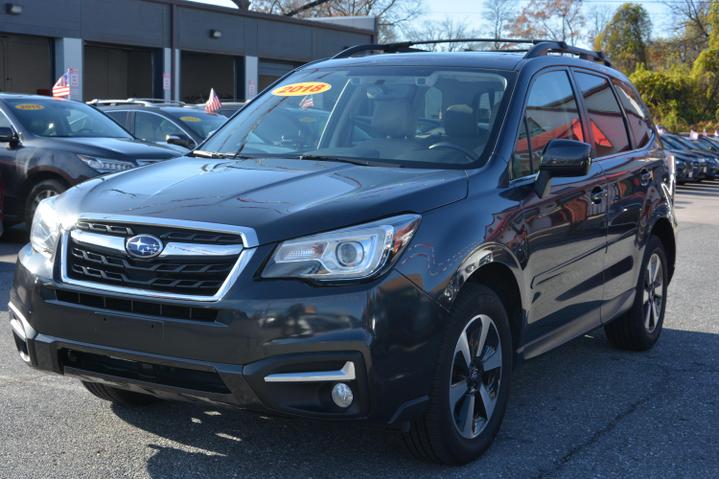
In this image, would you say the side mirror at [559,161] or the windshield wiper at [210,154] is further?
the windshield wiper at [210,154]

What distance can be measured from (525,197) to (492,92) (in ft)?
2.12

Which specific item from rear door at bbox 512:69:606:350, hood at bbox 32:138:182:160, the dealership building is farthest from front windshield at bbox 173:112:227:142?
the dealership building

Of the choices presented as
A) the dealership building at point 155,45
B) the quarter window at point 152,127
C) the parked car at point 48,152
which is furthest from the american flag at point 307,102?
the dealership building at point 155,45

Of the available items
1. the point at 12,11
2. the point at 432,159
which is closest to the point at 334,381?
the point at 432,159

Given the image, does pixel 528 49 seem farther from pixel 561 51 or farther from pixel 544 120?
pixel 544 120

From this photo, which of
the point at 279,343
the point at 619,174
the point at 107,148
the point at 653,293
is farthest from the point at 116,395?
the point at 107,148

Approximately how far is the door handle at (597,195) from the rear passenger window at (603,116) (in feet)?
0.94

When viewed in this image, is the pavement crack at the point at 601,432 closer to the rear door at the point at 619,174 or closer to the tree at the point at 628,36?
the rear door at the point at 619,174

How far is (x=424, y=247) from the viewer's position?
3.76m

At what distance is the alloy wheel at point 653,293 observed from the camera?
20.6ft

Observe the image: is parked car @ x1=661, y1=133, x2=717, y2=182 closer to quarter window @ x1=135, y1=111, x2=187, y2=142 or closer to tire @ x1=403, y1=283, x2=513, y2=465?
quarter window @ x1=135, y1=111, x2=187, y2=142

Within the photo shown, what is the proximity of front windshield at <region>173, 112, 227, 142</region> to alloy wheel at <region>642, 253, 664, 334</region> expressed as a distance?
28.1ft

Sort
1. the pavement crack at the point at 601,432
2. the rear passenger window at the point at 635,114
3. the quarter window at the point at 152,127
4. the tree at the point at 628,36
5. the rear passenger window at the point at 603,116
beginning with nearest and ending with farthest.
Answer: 1. the pavement crack at the point at 601,432
2. the rear passenger window at the point at 603,116
3. the rear passenger window at the point at 635,114
4. the quarter window at the point at 152,127
5. the tree at the point at 628,36

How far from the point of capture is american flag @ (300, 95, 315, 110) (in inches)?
207
